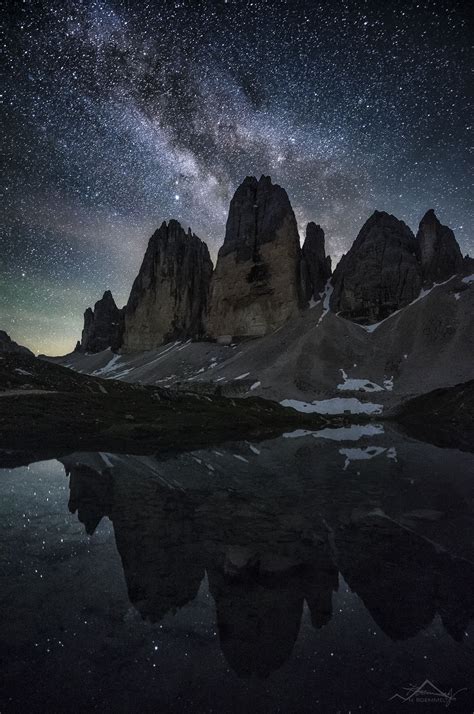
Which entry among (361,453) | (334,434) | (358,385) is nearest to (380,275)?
(358,385)

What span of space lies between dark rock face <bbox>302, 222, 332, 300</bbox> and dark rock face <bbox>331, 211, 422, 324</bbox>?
9.03 metres

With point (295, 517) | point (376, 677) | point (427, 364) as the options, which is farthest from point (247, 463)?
point (427, 364)

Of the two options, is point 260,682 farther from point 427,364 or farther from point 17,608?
point 427,364

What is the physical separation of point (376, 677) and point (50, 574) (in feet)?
20.0

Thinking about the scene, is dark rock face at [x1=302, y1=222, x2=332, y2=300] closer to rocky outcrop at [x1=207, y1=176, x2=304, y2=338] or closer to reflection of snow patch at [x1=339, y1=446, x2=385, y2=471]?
rocky outcrop at [x1=207, y1=176, x2=304, y2=338]

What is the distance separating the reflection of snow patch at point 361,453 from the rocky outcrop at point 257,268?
11618cm

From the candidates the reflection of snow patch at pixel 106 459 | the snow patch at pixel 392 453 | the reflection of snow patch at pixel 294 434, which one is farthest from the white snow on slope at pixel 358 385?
the reflection of snow patch at pixel 106 459

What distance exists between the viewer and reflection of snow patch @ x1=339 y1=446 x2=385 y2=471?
2536cm

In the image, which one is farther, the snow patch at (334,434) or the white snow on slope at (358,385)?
the white snow on slope at (358,385)

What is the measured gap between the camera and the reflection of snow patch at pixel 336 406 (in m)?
83.1

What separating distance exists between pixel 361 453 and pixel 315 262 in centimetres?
14571

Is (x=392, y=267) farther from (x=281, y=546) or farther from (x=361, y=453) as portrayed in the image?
(x=281, y=546)

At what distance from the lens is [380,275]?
13938cm

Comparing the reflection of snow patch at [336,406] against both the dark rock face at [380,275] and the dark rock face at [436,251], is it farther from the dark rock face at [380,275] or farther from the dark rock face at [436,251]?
the dark rock face at [436,251]
